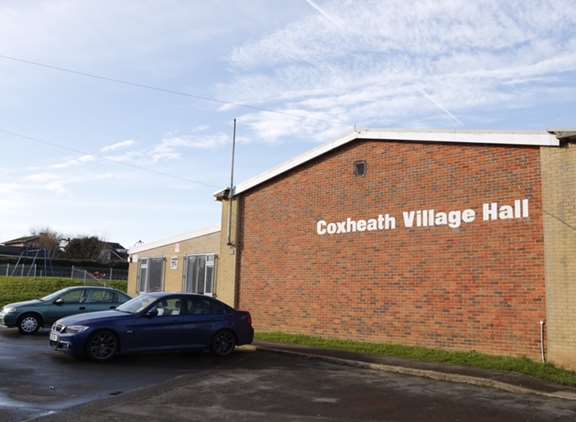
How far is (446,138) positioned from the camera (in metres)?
14.4

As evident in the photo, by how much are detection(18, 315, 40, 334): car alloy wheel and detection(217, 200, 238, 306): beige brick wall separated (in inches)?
228

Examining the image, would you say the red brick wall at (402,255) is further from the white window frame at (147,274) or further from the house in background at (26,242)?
the house in background at (26,242)

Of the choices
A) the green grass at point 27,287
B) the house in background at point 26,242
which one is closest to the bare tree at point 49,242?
the house in background at point 26,242

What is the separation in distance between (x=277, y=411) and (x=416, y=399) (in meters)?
2.28

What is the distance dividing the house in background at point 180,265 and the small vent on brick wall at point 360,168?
5.98 metres

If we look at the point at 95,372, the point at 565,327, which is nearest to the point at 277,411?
the point at 95,372

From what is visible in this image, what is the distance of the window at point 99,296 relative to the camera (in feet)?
59.4

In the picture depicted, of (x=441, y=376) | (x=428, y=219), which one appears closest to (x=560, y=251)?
(x=428, y=219)

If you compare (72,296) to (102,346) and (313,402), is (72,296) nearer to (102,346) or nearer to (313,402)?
(102,346)

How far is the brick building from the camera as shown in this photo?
1239 centimetres

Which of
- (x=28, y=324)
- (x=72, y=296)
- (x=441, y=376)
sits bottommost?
(x=441, y=376)

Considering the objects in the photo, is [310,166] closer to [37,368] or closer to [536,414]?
[37,368]

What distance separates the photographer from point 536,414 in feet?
27.2

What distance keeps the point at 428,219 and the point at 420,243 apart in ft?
2.02
